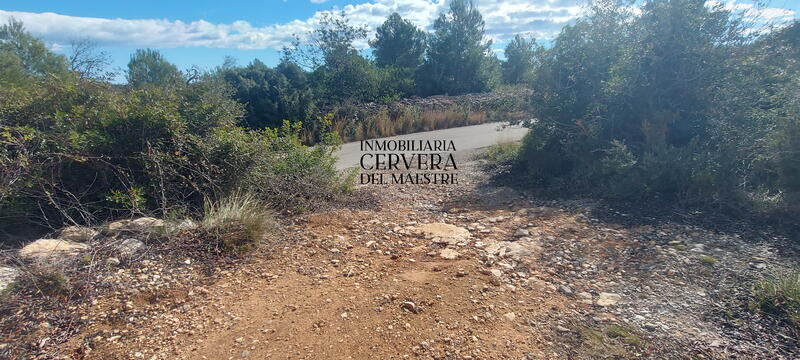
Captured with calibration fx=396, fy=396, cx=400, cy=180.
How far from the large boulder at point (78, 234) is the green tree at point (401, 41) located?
23639 millimetres

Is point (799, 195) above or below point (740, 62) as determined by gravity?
below

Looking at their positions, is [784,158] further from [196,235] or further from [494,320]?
[196,235]

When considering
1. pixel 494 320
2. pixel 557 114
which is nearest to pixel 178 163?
pixel 494 320

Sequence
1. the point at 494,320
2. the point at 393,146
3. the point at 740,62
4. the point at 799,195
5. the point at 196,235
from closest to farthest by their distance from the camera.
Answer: the point at 494,320 < the point at 196,235 < the point at 799,195 < the point at 740,62 < the point at 393,146

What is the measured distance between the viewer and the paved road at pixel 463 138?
30.9 ft

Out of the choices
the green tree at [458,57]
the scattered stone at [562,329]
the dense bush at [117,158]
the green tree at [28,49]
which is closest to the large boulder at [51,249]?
the dense bush at [117,158]

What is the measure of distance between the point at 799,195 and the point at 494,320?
3805 mm

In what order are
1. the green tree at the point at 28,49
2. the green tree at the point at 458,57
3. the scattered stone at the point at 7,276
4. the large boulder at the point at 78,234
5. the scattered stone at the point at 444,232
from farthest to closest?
the green tree at the point at 458,57 < the green tree at the point at 28,49 < the scattered stone at the point at 444,232 < the large boulder at the point at 78,234 < the scattered stone at the point at 7,276

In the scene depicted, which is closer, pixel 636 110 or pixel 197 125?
pixel 197 125

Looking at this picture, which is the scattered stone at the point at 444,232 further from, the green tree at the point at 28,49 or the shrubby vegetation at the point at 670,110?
the green tree at the point at 28,49

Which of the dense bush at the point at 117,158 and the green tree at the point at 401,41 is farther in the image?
the green tree at the point at 401,41

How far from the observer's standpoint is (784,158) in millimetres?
4191

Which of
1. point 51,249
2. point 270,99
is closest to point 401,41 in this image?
point 270,99

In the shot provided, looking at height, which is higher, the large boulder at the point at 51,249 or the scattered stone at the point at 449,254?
the large boulder at the point at 51,249
